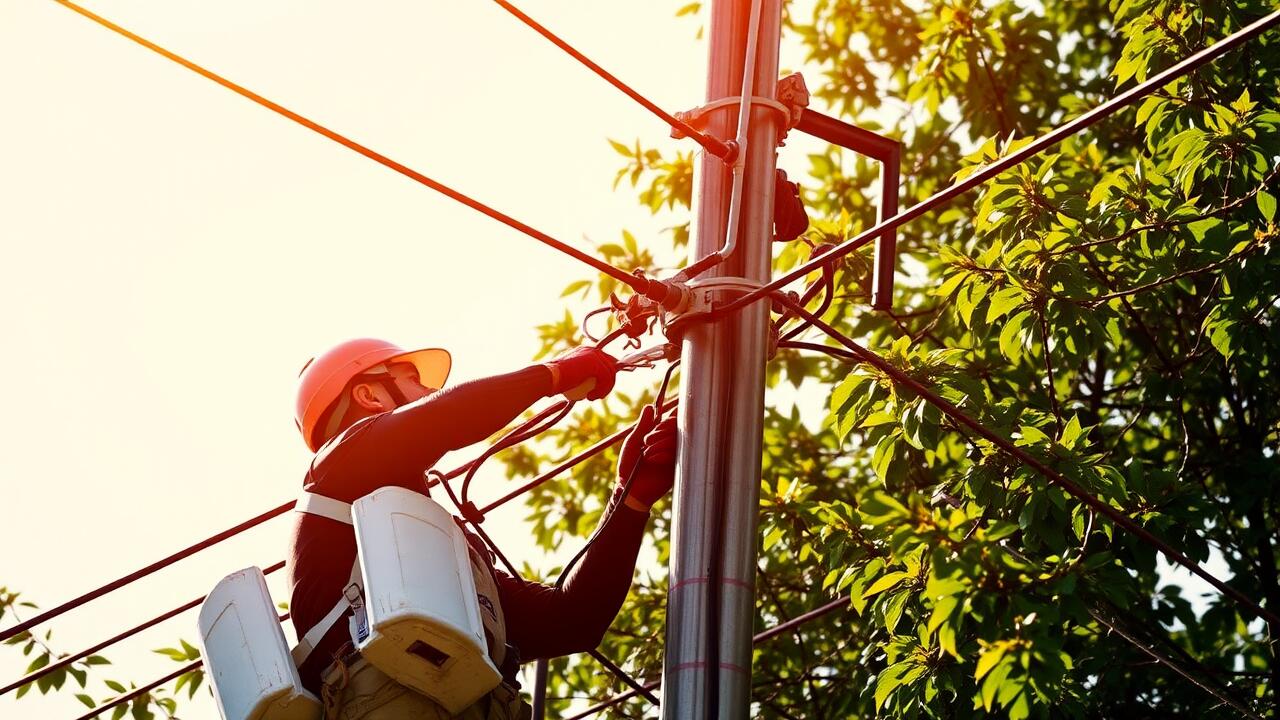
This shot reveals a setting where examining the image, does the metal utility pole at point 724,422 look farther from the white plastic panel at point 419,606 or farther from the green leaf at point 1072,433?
the green leaf at point 1072,433

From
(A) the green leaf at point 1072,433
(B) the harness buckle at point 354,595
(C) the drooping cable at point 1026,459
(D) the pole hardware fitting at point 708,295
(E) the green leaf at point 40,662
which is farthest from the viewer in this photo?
(E) the green leaf at point 40,662

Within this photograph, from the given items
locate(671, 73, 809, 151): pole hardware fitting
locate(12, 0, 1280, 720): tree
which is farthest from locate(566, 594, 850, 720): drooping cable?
locate(671, 73, 809, 151): pole hardware fitting

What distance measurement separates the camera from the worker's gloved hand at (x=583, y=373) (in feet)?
15.1

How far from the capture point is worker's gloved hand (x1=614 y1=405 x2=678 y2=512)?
455 centimetres

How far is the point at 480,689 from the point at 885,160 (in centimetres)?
216

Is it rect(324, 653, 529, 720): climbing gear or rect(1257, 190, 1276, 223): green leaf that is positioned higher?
rect(1257, 190, 1276, 223): green leaf

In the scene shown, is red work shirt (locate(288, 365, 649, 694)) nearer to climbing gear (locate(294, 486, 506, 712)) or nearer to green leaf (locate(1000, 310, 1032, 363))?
climbing gear (locate(294, 486, 506, 712))

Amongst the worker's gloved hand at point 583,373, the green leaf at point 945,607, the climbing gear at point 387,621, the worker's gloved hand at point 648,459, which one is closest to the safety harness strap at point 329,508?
the climbing gear at point 387,621

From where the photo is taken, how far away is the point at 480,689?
13.5 feet

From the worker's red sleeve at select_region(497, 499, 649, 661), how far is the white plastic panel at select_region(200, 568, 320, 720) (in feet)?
2.92

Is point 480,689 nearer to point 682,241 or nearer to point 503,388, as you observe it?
point 503,388

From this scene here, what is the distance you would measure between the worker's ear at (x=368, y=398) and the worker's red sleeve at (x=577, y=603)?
742 mm

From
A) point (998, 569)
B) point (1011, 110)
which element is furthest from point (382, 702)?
point (1011, 110)

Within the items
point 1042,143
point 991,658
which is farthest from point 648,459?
point 1042,143
